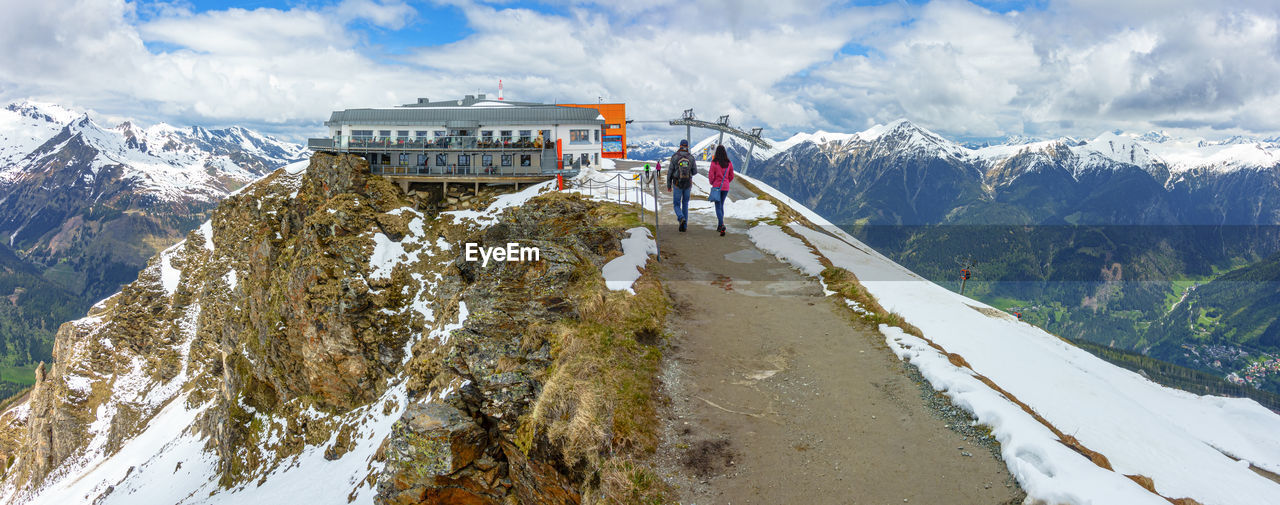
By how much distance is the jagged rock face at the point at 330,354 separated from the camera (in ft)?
41.8

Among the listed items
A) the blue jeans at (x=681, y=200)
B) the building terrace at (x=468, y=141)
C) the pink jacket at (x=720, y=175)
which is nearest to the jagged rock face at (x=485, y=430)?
the pink jacket at (x=720, y=175)

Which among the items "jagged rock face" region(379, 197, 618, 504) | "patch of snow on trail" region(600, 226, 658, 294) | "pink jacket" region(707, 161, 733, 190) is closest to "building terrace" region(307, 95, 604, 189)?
"pink jacket" region(707, 161, 733, 190)

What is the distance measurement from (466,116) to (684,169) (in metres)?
45.1

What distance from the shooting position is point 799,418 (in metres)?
10.5

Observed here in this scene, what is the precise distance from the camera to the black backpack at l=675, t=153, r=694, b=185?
2331cm

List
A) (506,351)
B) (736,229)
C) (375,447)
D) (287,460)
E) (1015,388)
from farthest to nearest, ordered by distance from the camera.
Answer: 1. (287,460)
2. (375,447)
3. (736,229)
4. (506,351)
5. (1015,388)

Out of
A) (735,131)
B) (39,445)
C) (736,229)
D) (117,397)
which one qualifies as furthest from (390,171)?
(39,445)

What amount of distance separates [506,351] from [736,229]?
16.0 meters

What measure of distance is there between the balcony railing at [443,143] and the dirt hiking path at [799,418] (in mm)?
45253

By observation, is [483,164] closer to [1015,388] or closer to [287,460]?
[287,460]

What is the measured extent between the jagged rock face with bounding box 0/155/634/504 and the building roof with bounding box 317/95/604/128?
25.4 ft

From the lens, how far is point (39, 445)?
82.9 meters

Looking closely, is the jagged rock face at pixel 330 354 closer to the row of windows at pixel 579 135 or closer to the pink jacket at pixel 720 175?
the pink jacket at pixel 720 175

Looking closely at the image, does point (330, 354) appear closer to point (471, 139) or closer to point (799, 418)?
point (471, 139)
